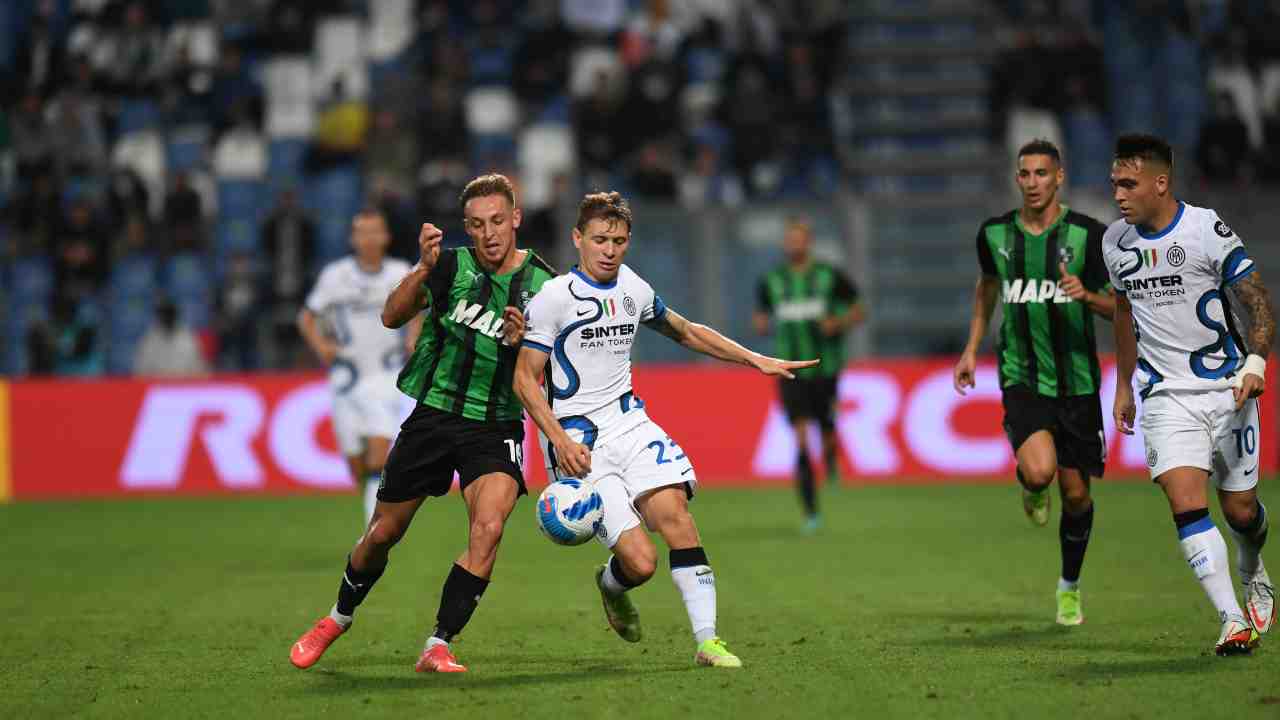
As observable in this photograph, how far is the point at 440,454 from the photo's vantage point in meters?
7.07

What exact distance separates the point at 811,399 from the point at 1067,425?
5866 millimetres

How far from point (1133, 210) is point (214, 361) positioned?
1466 centimetres

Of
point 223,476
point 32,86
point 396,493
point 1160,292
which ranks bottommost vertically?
point 223,476

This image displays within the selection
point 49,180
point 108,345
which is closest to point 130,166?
point 49,180

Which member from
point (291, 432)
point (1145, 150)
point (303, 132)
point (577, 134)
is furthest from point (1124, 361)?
point (303, 132)

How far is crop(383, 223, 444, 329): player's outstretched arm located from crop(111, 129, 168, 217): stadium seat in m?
15.9

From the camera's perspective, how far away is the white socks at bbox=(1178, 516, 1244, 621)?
22.9 ft

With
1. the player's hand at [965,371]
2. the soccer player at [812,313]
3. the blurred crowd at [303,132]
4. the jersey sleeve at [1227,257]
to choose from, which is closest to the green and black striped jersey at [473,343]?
the player's hand at [965,371]

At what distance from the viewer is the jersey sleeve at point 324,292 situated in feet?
39.9

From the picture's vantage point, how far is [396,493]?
707cm

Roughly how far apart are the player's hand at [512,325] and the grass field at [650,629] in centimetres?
135

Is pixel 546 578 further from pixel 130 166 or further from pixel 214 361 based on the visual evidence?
pixel 130 166

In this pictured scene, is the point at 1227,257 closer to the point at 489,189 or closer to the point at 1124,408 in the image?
the point at 1124,408

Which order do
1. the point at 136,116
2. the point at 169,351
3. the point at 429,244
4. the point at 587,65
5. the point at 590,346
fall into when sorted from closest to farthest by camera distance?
the point at 429,244, the point at 590,346, the point at 169,351, the point at 136,116, the point at 587,65
